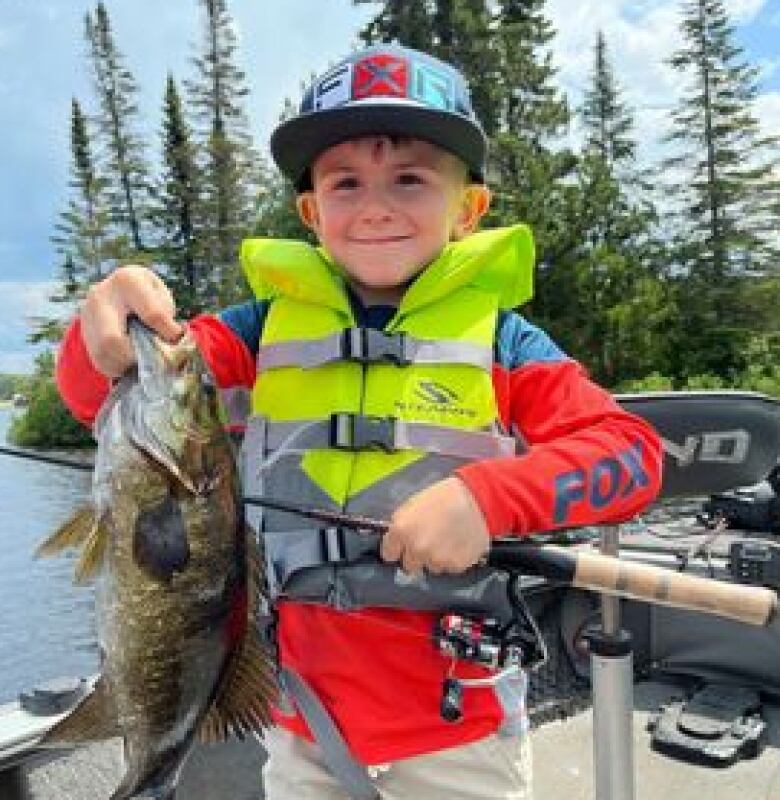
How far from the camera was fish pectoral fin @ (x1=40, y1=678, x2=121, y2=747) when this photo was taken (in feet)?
6.18

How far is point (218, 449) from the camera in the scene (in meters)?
1.82

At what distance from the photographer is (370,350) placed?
7.36ft

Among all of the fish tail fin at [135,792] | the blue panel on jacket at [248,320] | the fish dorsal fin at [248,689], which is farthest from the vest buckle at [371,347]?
the fish tail fin at [135,792]

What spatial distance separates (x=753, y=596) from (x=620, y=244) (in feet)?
128

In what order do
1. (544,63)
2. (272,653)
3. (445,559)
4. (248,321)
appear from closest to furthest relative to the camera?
(445,559) → (272,653) → (248,321) → (544,63)

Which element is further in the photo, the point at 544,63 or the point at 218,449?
the point at 544,63

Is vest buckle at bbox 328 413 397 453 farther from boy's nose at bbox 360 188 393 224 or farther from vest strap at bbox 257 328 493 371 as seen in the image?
boy's nose at bbox 360 188 393 224

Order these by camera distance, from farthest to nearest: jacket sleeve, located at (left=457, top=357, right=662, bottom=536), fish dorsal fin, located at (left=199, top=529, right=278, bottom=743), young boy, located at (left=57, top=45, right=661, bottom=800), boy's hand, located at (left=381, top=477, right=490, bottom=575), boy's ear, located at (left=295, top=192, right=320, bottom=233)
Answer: boy's ear, located at (left=295, top=192, right=320, bottom=233), young boy, located at (left=57, top=45, right=661, bottom=800), fish dorsal fin, located at (left=199, top=529, right=278, bottom=743), jacket sleeve, located at (left=457, top=357, right=662, bottom=536), boy's hand, located at (left=381, top=477, right=490, bottom=575)

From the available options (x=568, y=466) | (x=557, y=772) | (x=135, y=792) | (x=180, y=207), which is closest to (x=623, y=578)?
(x=568, y=466)

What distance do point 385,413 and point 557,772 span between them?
2.49 meters

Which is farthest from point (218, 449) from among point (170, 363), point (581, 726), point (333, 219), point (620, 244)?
point (620, 244)

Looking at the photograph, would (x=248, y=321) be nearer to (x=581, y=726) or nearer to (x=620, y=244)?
(x=581, y=726)

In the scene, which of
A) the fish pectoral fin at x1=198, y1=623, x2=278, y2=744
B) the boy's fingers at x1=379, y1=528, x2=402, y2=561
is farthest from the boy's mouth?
the fish pectoral fin at x1=198, y1=623, x2=278, y2=744

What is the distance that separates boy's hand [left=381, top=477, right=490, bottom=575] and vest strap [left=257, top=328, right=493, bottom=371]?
53 centimetres
